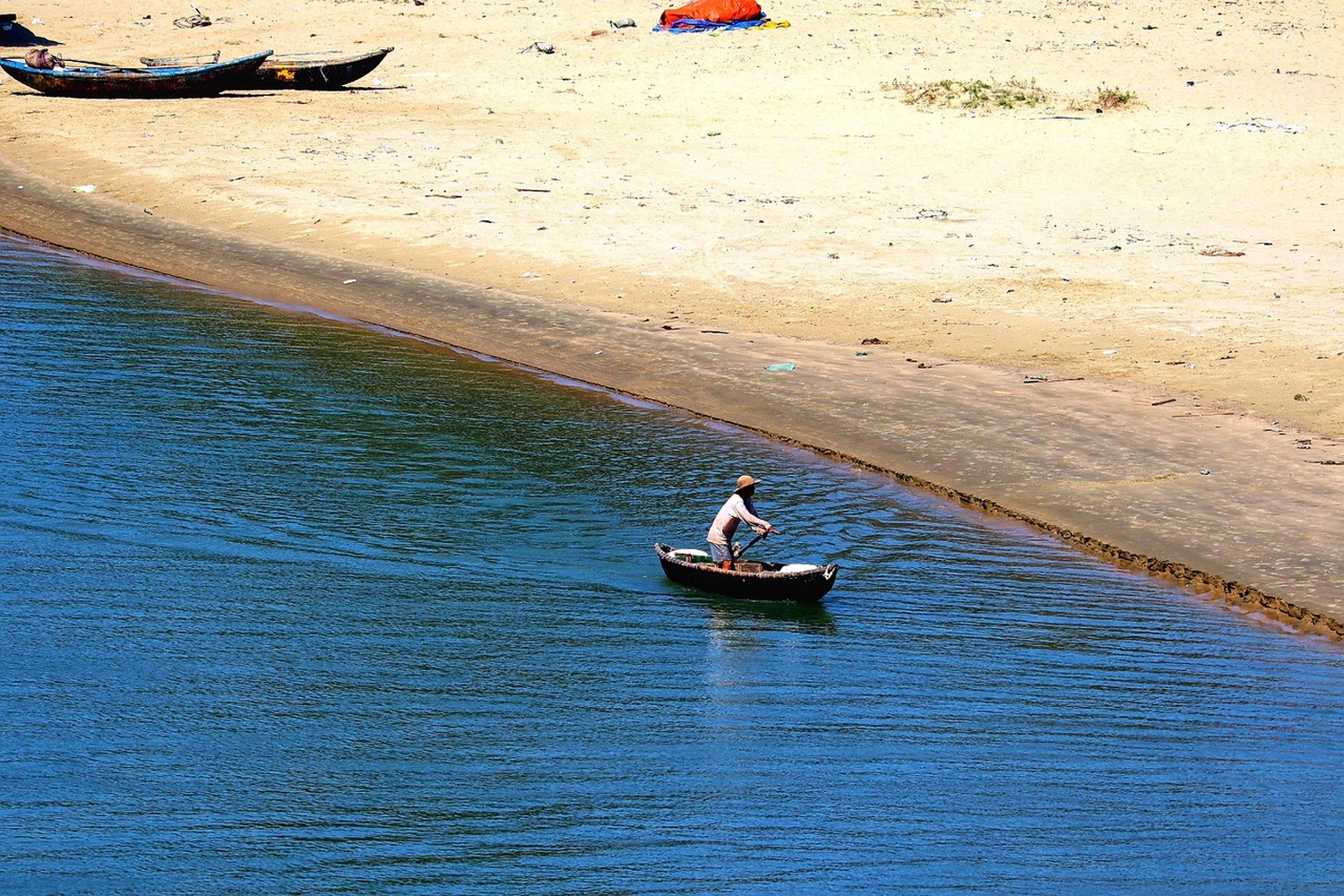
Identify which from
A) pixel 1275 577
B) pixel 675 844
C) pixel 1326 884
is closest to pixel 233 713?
pixel 675 844

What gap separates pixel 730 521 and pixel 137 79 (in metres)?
22.2

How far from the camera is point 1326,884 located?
8.48 meters

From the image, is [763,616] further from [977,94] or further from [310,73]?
[310,73]

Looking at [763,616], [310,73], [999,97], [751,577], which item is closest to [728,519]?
[751,577]

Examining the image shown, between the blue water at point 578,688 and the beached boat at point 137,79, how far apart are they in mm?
15951

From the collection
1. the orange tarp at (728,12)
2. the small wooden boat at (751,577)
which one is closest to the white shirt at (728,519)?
the small wooden boat at (751,577)

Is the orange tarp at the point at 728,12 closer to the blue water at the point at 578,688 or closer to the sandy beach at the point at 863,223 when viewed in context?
the sandy beach at the point at 863,223

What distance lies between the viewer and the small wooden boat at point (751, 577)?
11.7 m

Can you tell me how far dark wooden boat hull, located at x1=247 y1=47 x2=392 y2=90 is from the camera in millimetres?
31047

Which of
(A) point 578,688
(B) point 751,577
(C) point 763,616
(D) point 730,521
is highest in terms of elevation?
(D) point 730,521

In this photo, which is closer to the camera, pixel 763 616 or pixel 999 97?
pixel 763 616

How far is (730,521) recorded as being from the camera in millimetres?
Answer: 12352

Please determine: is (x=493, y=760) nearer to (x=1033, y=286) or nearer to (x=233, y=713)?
(x=233, y=713)

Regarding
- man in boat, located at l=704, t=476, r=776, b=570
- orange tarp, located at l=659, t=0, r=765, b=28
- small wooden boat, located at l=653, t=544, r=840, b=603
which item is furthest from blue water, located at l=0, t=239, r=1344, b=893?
orange tarp, located at l=659, t=0, r=765, b=28
